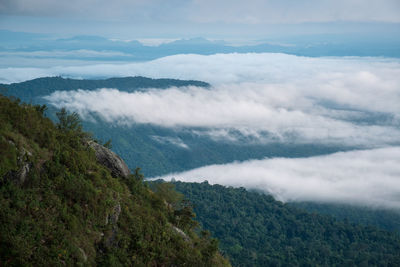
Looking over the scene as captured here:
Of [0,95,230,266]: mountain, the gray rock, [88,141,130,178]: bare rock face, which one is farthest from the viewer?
[88,141,130,178]: bare rock face

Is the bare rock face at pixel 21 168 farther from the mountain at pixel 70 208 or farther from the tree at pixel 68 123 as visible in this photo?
the tree at pixel 68 123

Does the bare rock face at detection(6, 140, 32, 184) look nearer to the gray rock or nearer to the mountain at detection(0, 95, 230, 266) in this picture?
the mountain at detection(0, 95, 230, 266)

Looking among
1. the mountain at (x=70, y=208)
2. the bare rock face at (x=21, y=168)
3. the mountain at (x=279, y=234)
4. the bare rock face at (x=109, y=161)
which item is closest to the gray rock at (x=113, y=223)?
the mountain at (x=70, y=208)

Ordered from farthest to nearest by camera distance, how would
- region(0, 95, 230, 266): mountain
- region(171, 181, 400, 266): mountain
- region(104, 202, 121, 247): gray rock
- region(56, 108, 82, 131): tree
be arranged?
region(171, 181, 400, 266): mountain → region(56, 108, 82, 131): tree → region(104, 202, 121, 247): gray rock → region(0, 95, 230, 266): mountain

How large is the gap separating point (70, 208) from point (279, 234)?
137312 millimetres

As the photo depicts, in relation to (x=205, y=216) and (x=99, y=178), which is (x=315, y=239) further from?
(x=99, y=178)

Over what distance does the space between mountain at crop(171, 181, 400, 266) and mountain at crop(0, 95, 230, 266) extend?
83.3 m

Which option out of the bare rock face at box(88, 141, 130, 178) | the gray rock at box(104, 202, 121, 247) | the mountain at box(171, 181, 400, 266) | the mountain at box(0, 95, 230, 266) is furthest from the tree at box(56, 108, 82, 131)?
the mountain at box(171, 181, 400, 266)

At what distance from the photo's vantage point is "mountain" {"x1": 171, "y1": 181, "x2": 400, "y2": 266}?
126188 mm

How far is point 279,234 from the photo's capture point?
152 m

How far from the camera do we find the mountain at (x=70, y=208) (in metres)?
21.8

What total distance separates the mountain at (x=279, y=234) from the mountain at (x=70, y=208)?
273 feet

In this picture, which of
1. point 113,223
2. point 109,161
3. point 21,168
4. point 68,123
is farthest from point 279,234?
point 21,168

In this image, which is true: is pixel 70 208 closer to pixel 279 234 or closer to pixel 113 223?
pixel 113 223
